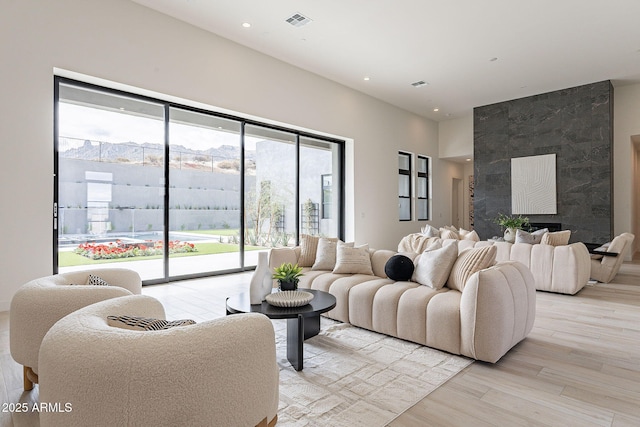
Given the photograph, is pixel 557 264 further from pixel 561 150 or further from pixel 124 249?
pixel 124 249

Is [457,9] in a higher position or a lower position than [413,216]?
higher

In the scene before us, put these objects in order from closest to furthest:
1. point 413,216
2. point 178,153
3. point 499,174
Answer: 1. point 178,153
2. point 499,174
3. point 413,216

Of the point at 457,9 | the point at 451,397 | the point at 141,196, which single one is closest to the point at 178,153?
the point at 141,196

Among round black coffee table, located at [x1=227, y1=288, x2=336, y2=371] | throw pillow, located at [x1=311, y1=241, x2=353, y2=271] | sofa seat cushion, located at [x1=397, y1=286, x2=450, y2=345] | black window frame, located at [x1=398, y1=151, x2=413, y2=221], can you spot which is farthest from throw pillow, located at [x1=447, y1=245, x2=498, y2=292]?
black window frame, located at [x1=398, y1=151, x2=413, y2=221]

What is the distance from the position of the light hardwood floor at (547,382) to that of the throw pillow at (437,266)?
2.56 ft

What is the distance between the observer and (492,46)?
20.0 ft

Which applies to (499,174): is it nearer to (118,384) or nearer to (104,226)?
(104,226)

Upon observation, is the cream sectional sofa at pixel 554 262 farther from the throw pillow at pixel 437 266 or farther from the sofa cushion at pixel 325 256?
the throw pillow at pixel 437 266

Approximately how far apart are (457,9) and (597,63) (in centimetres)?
397

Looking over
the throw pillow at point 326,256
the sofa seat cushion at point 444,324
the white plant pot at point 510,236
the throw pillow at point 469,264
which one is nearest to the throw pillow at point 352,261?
the throw pillow at point 326,256

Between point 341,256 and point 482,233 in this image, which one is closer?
point 341,256

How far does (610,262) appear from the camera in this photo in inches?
215

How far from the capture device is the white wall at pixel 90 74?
3.93m

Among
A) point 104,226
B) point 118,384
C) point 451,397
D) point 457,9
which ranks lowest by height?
point 451,397
